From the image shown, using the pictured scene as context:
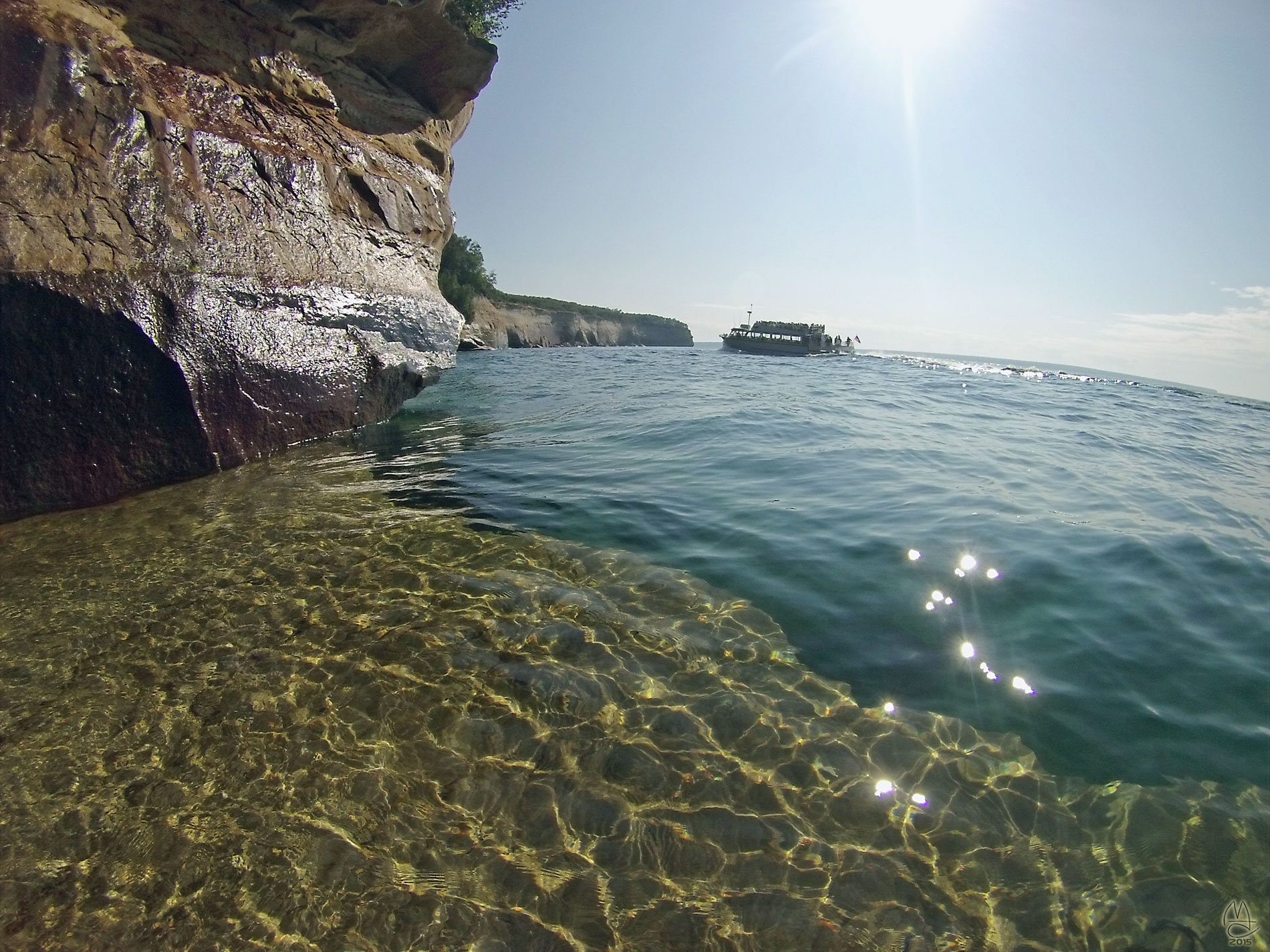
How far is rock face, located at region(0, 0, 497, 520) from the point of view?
18.4 ft

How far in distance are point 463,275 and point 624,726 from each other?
56.8m

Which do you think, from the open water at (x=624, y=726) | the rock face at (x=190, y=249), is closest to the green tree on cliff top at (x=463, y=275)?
the rock face at (x=190, y=249)

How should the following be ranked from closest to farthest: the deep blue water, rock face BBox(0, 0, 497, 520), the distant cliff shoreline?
the deep blue water → rock face BBox(0, 0, 497, 520) → the distant cliff shoreline

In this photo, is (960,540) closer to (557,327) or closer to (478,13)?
(478,13)

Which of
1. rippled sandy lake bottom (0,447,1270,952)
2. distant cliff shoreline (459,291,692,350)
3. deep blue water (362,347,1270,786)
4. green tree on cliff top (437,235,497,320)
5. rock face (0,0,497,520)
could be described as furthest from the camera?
distant cliff shoreline (459,291,692,350)

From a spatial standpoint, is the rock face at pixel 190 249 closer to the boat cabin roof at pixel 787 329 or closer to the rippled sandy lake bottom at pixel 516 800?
the rippled sandy lake bottom at pixel 516 800

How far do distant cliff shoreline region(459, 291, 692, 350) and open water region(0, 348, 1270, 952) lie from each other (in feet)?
124

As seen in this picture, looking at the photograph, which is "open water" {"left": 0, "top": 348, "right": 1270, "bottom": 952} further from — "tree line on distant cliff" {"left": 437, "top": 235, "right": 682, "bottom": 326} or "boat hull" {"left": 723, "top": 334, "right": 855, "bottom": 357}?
"boat hull" {"left": 723, "top": 334, "right": 855, "bottom": 357}

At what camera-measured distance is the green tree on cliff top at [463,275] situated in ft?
161

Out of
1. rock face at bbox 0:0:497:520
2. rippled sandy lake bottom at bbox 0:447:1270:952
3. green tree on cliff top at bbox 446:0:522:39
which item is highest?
green tree on cliff top at bbox 446:0:522:39

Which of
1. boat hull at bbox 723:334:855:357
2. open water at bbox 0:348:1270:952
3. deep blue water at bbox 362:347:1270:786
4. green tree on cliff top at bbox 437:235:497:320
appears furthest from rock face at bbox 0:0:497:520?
boat hull at bbox 723:334:855:357

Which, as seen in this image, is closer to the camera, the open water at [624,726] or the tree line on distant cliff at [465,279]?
the open water at [624,726]

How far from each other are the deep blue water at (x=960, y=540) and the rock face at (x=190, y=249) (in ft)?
5.98

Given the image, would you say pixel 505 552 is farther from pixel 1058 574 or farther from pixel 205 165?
pixel 205 165
